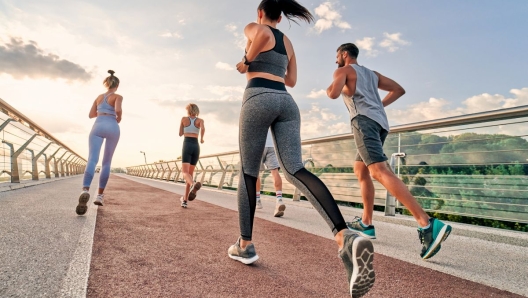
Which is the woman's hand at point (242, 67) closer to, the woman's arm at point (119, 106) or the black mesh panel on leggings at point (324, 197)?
the black mesh panel on leggings at point (324, 197)

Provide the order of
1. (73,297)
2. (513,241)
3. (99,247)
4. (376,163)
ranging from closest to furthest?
(73,297) < (99,247) < (376,163) < (513,241)

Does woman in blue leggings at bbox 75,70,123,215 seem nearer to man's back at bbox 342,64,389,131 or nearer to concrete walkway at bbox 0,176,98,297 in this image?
concrete walkway at bbox 0,176,98,297

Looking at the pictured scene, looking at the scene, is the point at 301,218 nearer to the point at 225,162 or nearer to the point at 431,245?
the point at 431,245

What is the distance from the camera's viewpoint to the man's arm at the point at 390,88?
11.0ft

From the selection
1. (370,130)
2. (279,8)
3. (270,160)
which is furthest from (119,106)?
(370,130)

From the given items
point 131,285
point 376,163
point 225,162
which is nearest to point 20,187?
point 225,162

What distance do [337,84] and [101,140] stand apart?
3.32 m

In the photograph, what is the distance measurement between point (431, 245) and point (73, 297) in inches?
92.6

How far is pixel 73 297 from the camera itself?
1.47m

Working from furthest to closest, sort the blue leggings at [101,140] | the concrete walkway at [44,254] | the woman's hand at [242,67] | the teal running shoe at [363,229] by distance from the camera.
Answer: the blue leggings at [101,140]
the teal running shoe at [363,229]
the woman's hand at [242,67]
the concrete walkway at [44,254]

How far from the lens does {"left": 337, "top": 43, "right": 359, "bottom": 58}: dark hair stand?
3.34m

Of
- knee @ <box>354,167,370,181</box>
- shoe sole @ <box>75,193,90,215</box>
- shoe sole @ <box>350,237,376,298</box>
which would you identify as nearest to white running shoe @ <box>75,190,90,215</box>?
shoe sole @ <box>75,193,90,215</box>

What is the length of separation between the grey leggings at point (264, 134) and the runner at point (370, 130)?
3.02 ft

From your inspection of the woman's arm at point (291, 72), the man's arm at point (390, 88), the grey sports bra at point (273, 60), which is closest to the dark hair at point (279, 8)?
the grey sports bra at point (273, 60)
